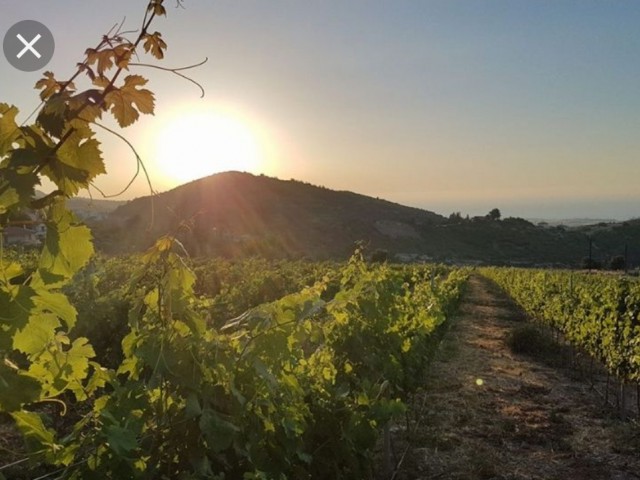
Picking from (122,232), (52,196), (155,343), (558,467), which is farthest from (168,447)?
(122,232)

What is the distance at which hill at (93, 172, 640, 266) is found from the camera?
84938 mm

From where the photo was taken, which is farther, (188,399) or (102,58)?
(188,399)

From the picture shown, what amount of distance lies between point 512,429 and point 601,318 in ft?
16.4

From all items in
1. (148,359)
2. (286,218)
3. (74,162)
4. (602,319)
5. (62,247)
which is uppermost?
(286,218)

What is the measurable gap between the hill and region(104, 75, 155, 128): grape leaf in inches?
2706

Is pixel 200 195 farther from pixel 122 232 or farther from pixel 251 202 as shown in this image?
pixel 122 232

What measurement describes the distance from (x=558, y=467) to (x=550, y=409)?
108 inches

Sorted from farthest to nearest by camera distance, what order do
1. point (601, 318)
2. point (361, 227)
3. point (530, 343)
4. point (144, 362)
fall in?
point (361, 227)
point (530, 343)
point (601, 318)
point (144, 362)

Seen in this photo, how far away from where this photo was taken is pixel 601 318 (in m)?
12.1

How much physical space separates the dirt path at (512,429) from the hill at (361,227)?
2323 inches

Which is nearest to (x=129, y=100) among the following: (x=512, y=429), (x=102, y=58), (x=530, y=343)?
(x=102, y=58)

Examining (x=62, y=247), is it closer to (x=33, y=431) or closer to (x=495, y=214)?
(x=33, y=431)

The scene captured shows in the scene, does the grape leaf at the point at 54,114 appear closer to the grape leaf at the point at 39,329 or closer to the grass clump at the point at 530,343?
the grape leaf at the point at 39,329

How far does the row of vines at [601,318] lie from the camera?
10.3 meters
